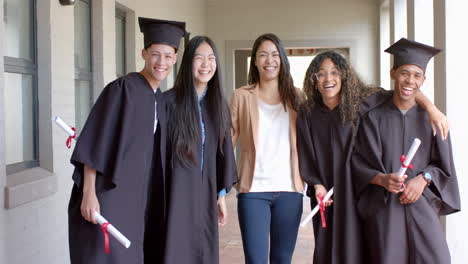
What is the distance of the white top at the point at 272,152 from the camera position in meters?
2.69

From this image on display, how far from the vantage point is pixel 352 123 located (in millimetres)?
2590

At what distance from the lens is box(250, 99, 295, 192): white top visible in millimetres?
2686

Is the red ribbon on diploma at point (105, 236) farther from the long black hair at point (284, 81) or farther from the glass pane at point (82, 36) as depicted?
the glass pane at point (82, 36)

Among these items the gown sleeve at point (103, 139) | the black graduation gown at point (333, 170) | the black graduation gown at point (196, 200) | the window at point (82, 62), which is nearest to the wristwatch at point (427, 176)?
the black graduation gown at point (333, 170)

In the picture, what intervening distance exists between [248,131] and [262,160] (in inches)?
6.2

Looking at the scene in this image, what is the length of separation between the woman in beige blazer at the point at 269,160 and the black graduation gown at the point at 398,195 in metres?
0.35

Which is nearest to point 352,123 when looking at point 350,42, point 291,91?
point 291,91

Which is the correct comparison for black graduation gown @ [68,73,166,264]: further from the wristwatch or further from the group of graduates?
the wristwatch

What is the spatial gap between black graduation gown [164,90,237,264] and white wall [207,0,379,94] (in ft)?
20.4

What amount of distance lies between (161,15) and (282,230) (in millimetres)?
4025

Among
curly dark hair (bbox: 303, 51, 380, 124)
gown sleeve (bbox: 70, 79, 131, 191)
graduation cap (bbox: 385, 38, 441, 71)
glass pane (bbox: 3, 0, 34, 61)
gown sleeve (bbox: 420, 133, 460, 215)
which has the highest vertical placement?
glass pane (bbox: 3, 0, 34, 61)

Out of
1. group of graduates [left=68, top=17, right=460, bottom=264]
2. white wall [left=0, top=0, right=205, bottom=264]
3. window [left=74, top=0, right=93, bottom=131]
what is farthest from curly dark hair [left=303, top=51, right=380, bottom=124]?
window [left=74, top=0, right=93, bottom=131]

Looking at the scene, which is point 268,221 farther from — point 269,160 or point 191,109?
point 191,109

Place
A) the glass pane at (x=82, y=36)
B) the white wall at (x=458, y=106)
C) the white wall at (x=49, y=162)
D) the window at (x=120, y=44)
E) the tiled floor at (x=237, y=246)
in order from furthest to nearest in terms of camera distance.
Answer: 1. the window at (x=120, y=44)
2. the tiled floor at (x=237, y=246)
3. the glass pane at (x=82, y=36)
4. the white wall at (x=458, y=106)
5. the white wall at (x=49, y=162)
